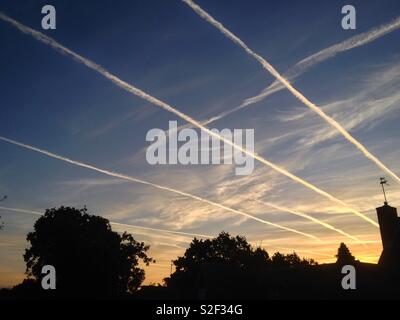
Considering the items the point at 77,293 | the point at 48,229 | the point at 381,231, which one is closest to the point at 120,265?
the point at 77,293

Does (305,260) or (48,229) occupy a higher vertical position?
(48,229)

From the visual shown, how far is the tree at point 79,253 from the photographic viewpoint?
50797 mm

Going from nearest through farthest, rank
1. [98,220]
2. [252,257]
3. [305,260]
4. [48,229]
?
[48,229], [98,220], [252,257], [305,260]

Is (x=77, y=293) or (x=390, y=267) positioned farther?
(x=77, y=293)

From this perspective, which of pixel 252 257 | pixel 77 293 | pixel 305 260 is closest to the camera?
pixel 77 293

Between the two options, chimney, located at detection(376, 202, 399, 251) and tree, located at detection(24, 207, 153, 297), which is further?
tree, located at detection(24, 207, 153, 297)

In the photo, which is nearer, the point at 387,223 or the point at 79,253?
the point at 387,223

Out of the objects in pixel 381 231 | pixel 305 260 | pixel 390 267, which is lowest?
pixel 305 260

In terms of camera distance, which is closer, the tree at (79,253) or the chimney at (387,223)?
the chimney at (387,223)

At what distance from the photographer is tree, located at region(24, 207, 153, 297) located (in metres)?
50.8

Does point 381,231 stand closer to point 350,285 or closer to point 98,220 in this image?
point 350,285

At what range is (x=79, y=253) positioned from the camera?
51688 millimetres
